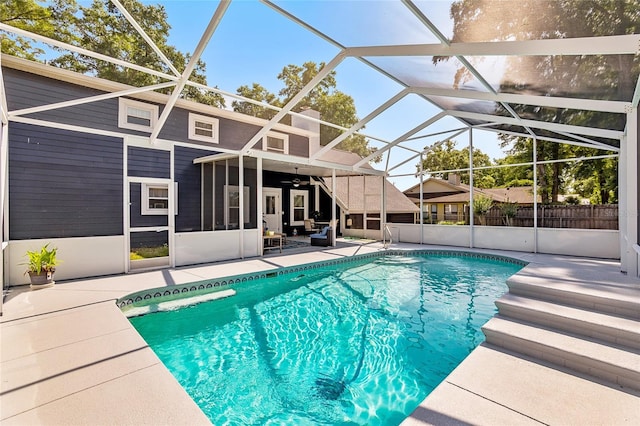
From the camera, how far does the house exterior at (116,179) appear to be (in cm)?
678

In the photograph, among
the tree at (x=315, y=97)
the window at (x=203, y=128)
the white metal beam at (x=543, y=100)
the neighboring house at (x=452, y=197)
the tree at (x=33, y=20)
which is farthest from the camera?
the tree at (x=315, y=97)

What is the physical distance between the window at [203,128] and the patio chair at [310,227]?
5.54 m

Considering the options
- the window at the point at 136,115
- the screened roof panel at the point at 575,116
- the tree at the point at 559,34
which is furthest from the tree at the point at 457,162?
the tree at the point at 559,34

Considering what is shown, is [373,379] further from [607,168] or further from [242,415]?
[607,168]

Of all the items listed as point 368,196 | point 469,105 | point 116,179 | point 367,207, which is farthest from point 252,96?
point 469,105

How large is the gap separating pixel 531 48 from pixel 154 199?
979 centimetres

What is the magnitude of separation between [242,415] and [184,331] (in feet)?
6.99

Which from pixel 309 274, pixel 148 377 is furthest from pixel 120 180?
pixel 148 377

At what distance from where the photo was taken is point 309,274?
25.8 ft

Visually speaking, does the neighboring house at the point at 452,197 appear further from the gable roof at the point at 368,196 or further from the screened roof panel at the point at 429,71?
the screened roof panel at the point at 429,71

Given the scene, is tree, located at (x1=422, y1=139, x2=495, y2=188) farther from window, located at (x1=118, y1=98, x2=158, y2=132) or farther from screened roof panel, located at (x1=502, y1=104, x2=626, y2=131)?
window, located at (x1=118, y1=98, x2=158, y2=132)

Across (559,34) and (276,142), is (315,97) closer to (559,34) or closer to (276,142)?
(276,142)

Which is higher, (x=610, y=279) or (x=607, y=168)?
(x=607, y=168)

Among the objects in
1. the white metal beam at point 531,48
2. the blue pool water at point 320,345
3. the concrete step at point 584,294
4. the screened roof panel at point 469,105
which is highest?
the screened roof panel at point 469,105
